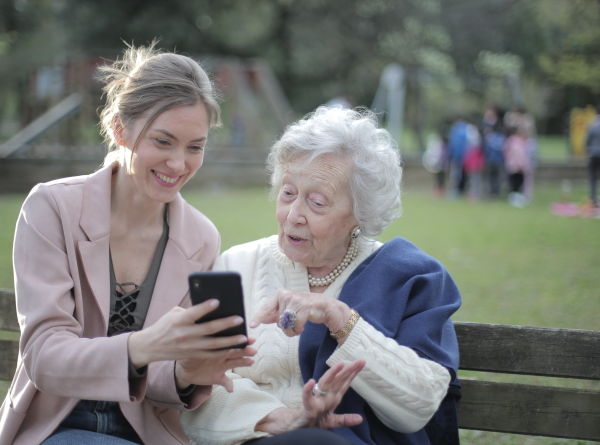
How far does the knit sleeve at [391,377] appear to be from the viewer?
2221 millimetres

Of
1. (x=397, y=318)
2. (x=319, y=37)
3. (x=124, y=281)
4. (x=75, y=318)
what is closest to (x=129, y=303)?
(x=124, y=281)

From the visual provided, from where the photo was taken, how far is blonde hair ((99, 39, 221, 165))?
247cm

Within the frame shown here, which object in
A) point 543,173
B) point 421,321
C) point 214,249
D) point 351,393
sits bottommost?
point 543,173

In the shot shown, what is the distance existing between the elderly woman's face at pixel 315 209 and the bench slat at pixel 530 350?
71cm

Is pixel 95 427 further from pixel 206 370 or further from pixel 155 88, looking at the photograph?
pixel 155 88

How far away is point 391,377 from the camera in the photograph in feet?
7.29

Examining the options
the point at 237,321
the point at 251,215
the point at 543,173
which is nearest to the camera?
the point at 237,321

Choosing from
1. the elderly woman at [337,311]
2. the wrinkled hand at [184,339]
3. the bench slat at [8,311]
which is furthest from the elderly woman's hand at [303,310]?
the bench slat at [8,311]

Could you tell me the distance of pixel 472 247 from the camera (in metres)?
9.77

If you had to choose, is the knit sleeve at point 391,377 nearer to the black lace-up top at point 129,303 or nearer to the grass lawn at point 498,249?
the black lace-up top at point 129,303

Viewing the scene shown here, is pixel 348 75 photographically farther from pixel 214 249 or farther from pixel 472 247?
pixel 214 249

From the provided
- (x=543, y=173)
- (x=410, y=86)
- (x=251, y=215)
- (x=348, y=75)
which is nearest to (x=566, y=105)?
(x=348, y=75)

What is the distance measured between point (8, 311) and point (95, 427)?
0.99 meters

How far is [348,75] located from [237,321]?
3370 centimetres
